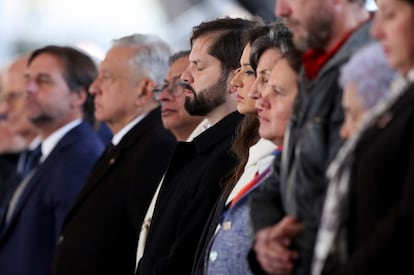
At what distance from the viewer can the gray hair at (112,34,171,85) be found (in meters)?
5.98

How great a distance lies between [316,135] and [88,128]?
3773mm

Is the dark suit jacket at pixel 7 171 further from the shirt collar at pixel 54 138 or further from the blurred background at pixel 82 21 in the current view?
the blurred background at pixel 82 21

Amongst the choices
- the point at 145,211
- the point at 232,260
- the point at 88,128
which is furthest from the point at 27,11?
the point at 232,260

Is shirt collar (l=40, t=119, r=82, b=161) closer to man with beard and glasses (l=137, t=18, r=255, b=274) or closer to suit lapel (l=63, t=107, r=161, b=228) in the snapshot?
suit lapel (l=63, t=107, r=161, b=228)

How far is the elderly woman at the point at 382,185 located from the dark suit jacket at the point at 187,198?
4.92 feet

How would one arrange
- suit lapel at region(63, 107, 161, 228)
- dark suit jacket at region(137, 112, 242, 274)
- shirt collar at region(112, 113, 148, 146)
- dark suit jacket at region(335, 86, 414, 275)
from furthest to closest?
shirt collar at region(112, 113, 148, 146) < suit lapel at region(63, 107, 161, 228) < dark suit jacket at region(137, 112, 242, 274) < dark suit jacket at region(335, 86, 414, 275)

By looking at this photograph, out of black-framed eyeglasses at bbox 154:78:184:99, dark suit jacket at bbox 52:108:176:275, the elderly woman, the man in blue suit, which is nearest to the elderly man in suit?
dark suit jacket at bbox 52:108:176:275

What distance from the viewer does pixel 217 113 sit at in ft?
15.9

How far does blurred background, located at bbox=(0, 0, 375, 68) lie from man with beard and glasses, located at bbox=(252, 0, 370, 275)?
12.7 metres

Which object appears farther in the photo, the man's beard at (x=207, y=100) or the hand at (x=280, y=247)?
the man's beard at (x=207, y=100)

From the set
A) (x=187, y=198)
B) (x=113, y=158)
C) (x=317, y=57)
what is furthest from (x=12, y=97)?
(x=317, y=57)

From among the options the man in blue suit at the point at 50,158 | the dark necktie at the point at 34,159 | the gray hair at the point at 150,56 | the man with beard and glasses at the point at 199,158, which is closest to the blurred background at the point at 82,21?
the dark necktie at the point at 34,159

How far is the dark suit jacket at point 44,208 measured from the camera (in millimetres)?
6223

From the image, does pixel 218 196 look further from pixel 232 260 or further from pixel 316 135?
pixel 316 135
